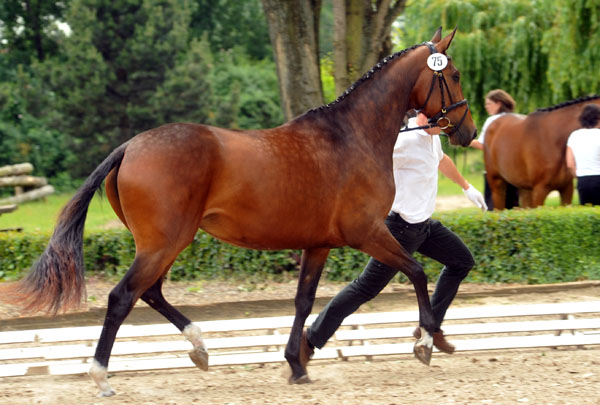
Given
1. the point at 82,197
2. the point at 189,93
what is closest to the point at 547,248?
the point at 82,197

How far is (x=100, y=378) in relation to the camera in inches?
181

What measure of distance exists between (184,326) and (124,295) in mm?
619

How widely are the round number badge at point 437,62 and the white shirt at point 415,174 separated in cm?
43

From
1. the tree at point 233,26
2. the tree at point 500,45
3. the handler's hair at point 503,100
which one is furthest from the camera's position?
the tree at point 233,26

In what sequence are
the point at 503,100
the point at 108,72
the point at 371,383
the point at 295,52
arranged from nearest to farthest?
the point at 371,383, the point at 295,52, the point at 503,100, the point at 108,72

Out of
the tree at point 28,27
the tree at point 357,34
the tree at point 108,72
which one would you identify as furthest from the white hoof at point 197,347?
the tree at point 28,27

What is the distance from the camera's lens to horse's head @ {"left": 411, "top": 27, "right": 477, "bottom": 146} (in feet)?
17.0

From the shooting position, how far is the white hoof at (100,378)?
4.60 m

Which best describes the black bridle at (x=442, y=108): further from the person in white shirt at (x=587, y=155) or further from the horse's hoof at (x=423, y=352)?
the person in white shirt at (x=587, y=155)

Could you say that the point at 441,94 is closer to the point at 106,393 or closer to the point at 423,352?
the point at 423,352

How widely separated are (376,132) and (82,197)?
1.96m

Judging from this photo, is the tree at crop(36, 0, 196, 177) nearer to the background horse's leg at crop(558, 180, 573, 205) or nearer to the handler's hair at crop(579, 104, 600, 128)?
the background horse's leg at crop(558, 180, 573, 205)

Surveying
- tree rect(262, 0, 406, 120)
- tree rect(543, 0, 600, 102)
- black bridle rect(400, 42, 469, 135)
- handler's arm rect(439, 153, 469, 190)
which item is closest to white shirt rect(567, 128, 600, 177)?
tree rect(262, 0, 406, 120)

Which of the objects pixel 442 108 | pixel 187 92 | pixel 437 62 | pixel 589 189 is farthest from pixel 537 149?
pixel 187 92
